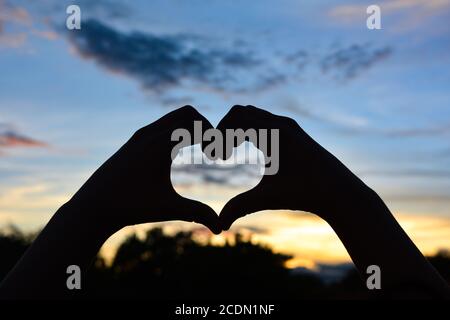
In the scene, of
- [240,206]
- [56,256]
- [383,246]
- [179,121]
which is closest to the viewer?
[383,246]

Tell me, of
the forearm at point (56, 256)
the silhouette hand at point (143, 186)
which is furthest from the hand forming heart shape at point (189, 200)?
the forearm at point (56, 256)

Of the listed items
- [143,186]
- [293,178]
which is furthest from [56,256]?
[293,178]

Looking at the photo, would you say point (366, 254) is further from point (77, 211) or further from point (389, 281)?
point (77, 211)

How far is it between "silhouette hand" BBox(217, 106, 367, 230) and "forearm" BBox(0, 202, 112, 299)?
6.23ft

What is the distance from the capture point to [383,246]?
736 cm

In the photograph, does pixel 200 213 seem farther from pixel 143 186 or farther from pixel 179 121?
pixel 179 121

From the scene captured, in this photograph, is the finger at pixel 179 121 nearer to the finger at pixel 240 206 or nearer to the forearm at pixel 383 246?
the finger at pixel 240 206

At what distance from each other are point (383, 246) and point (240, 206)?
2.03 m

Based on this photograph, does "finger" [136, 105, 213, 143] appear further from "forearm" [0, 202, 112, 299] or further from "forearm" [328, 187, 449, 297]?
Answer: "forearm" [328, 187, 449, 297]

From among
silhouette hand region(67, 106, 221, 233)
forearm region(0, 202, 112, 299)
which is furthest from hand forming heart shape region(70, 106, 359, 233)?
forearm region(0, 202, 112, 299)

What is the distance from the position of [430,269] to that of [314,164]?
2024 mm

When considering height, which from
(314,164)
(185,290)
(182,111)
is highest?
(182,111)
